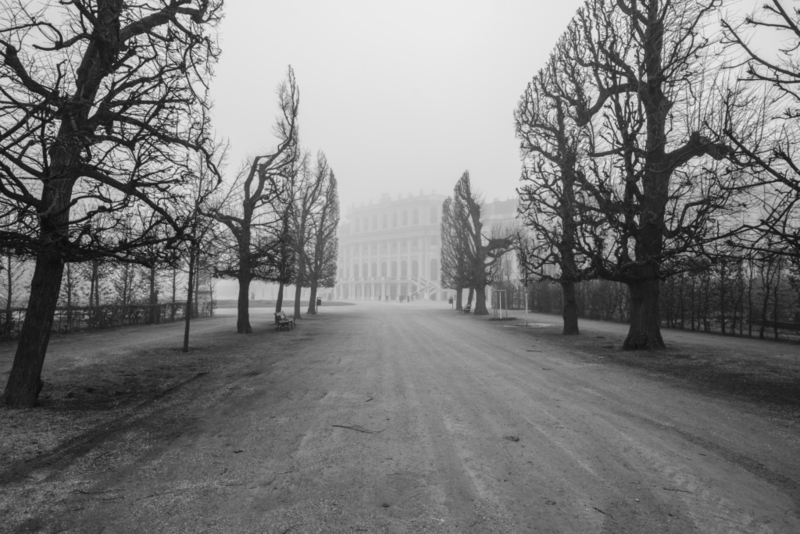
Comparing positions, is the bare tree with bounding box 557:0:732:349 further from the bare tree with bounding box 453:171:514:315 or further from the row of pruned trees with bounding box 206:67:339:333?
the bare tree with bounding box 453:171:514:315

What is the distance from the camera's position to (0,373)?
8406mm

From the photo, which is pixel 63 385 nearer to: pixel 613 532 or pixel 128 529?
pixel 128 529

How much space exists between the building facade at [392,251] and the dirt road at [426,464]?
72.1m

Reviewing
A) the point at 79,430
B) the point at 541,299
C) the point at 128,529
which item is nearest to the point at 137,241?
the point at 79,430

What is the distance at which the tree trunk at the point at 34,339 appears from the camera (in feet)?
20.0

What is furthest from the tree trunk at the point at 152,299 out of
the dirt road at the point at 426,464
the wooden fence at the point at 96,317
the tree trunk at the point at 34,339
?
the tree trunk at the point at 34,339

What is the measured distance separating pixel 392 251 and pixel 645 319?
8678 cm

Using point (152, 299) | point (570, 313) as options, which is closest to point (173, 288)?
point (152, 299)

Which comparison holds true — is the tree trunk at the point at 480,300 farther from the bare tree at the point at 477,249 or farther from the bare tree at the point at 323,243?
the bare tree at the point at 323,243

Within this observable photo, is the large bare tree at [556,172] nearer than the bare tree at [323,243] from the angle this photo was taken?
Yes

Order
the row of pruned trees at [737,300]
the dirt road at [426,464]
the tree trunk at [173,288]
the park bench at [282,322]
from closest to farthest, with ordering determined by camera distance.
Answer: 1. the dirt road at [426,464]
2. the row of pruned trees at [737,300]
3. the park bench at [282,322]
4. the tree trunk at [173,288]

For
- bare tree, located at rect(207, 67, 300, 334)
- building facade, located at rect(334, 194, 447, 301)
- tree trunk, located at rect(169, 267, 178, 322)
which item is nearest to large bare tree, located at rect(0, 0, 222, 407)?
bare tree, located at rect(207, 67, 300, 334)

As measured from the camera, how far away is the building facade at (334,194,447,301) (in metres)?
87.3

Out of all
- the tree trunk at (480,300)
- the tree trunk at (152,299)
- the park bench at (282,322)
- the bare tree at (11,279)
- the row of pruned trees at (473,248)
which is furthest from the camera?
the tree trunk at (480,300)
